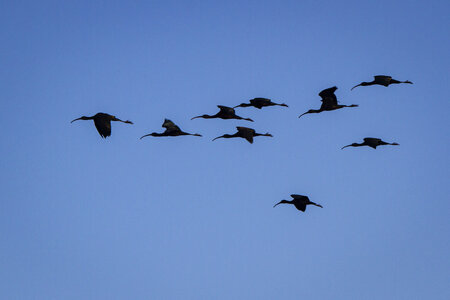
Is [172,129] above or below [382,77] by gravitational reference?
below

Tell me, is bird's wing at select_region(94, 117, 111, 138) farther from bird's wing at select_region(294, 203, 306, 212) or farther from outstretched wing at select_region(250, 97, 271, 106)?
bird's wing at select_region(294, 203, 306, 212)

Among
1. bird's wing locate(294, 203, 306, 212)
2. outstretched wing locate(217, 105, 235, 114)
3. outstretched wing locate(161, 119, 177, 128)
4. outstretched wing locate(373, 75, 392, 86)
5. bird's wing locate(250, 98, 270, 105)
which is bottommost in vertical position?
bird's wing locate(294, 203, 306, 212)

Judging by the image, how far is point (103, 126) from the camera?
53.3 m

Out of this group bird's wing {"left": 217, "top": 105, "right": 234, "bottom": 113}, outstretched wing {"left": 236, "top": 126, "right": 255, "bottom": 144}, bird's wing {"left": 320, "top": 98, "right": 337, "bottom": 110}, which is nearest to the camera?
outstretched wing {"left": 236, "top": 126, "right": 255, "bottom": 144}

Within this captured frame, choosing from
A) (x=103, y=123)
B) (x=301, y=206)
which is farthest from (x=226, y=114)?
(x=103, y=123)

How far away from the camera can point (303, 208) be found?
5759 centimetres

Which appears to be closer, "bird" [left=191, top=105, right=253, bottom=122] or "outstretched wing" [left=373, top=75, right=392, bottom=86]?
"outstretched wing" [left=373, top=75, right=392, bottom=86]

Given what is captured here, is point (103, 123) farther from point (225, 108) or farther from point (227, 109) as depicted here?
point (227, 109)

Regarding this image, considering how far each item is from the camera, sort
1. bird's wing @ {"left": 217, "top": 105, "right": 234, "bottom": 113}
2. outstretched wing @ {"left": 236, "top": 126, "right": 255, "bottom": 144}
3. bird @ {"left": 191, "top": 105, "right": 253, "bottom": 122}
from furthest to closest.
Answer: bird @ {"left": 191, "top": 105, "right": 253, "bottom": 122}, bird's wing @ {"left": 217, "top": 105, "right": 234, "bottom": 113}, outstretched wing @ {"left": 236, "top": 126, "right": 255, "bottom": 144}

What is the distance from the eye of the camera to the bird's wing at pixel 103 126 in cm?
5325

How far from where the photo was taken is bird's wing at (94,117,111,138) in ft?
175

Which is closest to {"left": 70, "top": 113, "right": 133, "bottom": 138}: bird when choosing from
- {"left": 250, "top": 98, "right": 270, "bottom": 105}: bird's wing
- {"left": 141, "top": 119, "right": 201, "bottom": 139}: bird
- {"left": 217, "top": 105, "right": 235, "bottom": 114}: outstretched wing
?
{"left": 141, "top": 119, "right": 201, "bottom": 139}: bird

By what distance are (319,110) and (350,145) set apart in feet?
15.6

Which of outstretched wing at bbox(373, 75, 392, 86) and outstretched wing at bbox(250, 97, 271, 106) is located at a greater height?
outstretched wing at bbox(373, 75, 392, 86)
